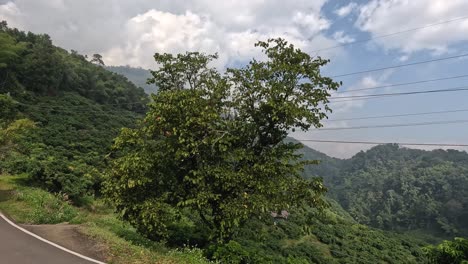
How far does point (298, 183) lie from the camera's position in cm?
1605

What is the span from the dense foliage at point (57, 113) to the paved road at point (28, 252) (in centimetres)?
730

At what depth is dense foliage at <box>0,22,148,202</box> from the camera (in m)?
28.7

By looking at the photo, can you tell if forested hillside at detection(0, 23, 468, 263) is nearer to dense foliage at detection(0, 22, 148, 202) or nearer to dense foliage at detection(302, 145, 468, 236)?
dense foliage at detection(0, 22, 148, 202)

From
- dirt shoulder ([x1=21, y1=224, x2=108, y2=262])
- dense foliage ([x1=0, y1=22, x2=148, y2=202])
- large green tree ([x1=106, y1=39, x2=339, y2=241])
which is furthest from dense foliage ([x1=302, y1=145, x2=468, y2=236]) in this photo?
dirt shoulder ([x1=21, y1=224, x2=108, y2=262])

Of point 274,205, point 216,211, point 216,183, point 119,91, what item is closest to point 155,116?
point 216,183

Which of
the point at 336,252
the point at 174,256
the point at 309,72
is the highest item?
the point at 309,72

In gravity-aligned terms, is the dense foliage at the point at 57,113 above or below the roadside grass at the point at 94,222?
above

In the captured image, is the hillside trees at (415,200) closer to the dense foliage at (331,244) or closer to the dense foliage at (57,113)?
the dense foliage at (331,244)

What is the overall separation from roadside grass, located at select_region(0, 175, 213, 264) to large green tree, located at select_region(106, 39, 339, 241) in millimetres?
1223

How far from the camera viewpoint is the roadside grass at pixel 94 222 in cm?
1308

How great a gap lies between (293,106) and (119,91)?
294ft

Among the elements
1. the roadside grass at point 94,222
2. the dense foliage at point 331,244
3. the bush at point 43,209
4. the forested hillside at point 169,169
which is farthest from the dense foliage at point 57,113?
the dense foliage at point 331,244

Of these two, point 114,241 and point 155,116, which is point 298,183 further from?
point 114,241

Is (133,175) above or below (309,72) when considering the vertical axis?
below
